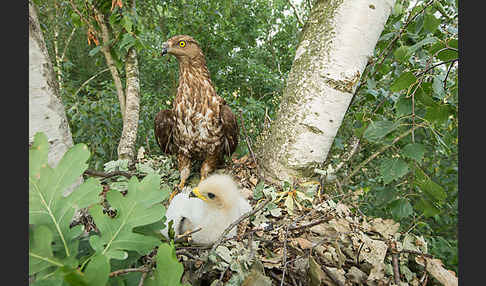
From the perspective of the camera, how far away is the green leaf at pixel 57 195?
0.40m

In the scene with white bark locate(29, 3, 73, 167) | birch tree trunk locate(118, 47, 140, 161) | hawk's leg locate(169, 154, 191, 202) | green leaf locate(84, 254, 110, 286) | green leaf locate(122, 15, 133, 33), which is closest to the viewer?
green leaf locate(84, 254, 110, 286)

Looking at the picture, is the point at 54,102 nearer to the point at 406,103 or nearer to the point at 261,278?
the point at 261,278

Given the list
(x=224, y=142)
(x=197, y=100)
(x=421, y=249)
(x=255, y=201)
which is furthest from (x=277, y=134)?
(x=421, y=249)

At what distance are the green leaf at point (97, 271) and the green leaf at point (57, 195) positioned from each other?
0.07 metres

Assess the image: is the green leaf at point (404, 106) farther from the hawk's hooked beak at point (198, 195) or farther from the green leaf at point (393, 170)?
the hawk's hooked beak at point (198, 195)

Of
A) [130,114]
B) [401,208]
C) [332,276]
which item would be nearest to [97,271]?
[332,276]

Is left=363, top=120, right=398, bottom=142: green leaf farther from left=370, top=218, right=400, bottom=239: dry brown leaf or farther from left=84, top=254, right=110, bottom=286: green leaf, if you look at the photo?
left=84, top=254, right=110, bottom=286: green leaf

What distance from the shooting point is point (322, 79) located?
1.18 meters

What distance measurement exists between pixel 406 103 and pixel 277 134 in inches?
22.4

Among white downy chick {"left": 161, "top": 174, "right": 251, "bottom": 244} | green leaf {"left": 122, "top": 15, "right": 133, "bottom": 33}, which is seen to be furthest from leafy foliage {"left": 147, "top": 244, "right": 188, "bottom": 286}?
green leaf {"left": 122, "top": 15, "right": 133, "bottom": 33}

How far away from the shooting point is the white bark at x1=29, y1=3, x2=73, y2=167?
0.47 meters

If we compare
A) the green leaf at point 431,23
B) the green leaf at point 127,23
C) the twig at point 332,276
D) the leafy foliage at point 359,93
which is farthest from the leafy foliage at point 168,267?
the green leaf at point 127,23

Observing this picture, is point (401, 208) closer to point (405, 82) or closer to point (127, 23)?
point (405, 82)

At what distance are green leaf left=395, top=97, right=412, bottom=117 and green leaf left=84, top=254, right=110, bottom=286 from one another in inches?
37.0
